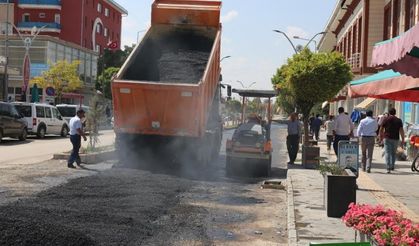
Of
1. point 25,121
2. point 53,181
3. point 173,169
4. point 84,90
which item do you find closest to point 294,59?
point 173,169

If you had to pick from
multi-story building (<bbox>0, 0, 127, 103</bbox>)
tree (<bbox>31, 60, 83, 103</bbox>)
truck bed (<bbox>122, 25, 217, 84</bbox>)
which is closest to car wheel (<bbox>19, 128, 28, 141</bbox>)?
truck bed (<bbox>122, 25, 217, 84</bbox>)

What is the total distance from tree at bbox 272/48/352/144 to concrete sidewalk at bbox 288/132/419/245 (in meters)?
3.09

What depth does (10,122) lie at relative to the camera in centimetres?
2456

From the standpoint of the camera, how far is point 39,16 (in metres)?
70.7

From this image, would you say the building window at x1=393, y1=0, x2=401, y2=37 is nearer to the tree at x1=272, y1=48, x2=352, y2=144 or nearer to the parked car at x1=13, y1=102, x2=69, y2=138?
the tree at x1=272, y1=48, x2=352, y2=144

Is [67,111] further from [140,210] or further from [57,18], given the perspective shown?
[57,18]

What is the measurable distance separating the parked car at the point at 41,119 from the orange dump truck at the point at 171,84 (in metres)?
12.8

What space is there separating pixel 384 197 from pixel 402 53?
620 cm

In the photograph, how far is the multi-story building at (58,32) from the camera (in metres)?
56.0

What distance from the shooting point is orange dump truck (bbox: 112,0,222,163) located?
14609 mm

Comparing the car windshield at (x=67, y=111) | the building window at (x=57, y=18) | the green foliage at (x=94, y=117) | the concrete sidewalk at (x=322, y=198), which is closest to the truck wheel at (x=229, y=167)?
the concrete sidewalk at (x=322, y=198)

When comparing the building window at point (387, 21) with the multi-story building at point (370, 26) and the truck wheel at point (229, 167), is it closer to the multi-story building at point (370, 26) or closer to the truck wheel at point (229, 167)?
the multi-story building at point (370, 26)

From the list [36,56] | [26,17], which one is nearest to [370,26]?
[36,56]

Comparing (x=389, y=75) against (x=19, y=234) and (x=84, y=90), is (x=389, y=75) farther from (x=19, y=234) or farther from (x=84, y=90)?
(x=84, y=90)
